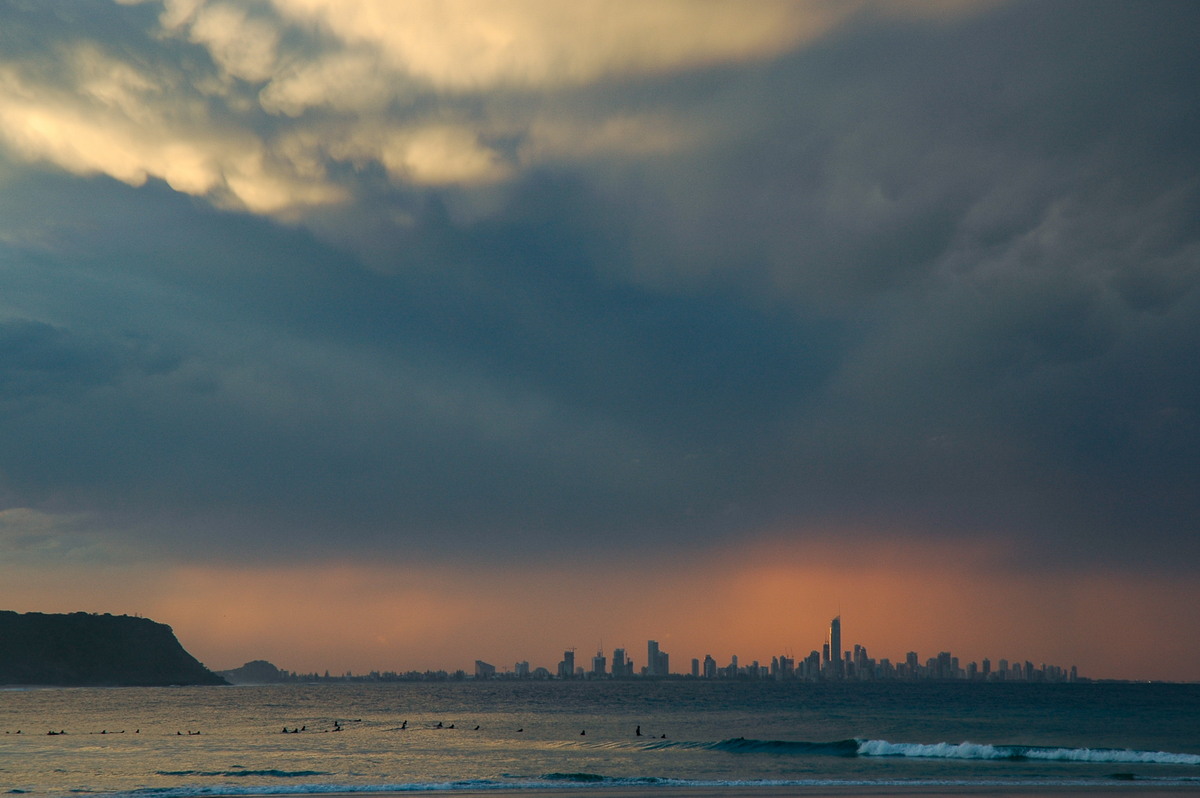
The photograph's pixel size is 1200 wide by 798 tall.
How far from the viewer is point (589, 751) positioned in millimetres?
66938

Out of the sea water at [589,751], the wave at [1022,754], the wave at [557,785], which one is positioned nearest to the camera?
the wave at [557,785]

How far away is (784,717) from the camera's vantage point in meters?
107

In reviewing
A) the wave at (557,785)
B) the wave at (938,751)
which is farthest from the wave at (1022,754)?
the wave at (557,785)

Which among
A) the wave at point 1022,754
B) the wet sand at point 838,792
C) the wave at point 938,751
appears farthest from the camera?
the wave at point 938,751

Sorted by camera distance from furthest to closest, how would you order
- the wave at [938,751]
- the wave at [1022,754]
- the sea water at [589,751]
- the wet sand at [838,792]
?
the wave at [938,751], the wave at [1022,754], the sea water at [589,751], the wet sand at [838,792]

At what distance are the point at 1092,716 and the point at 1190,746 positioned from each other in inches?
1658

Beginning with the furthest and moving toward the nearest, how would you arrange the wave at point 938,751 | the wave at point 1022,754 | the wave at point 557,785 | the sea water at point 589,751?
the wave at point 938,751
the wave at point 1022,754
the sea water at point 589,751
the wave at point 557,785

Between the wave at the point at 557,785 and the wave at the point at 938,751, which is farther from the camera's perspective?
the wave at the point at 938,751

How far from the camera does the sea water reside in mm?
47906

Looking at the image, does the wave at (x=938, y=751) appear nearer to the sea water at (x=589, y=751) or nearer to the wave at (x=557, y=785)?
the sea water at (x=589, y=751)

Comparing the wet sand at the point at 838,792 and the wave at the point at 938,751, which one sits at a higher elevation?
the wet sand at the point at 838,792

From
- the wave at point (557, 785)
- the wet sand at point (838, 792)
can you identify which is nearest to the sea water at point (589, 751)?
the wave at point (557, 785)

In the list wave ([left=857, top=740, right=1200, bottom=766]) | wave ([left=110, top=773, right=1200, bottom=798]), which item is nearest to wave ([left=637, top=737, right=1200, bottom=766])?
wave ([left=857, top=740, right=1200, bottom=766])

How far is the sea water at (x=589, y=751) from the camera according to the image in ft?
157
